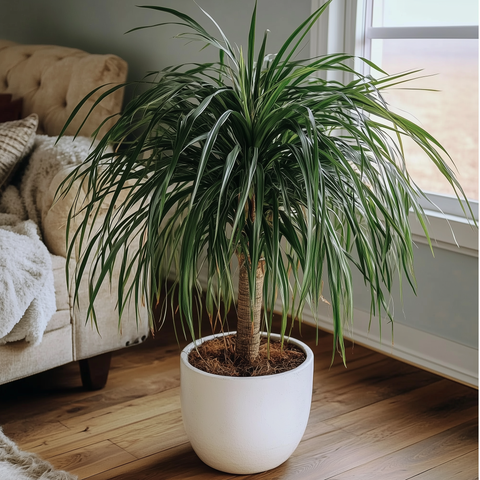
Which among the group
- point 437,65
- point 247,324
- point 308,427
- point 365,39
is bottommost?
point 308,427

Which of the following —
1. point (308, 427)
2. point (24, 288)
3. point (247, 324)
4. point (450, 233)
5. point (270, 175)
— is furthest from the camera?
point (450, 233)

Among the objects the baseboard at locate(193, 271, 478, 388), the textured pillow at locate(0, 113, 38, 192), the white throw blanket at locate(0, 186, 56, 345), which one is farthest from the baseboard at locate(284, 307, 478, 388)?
the textured pillow at locate(0, 113, 38, 192)

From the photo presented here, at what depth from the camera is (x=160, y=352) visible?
2.18 meters

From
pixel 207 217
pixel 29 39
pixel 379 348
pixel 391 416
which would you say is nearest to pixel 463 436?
pixel 391 416

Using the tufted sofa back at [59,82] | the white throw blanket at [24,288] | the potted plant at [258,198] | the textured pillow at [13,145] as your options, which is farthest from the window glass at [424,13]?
the white throw blanket at [24,288]

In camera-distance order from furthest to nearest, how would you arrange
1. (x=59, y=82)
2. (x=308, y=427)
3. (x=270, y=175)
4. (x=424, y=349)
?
(x=59, y=82) < (x=424, y=349) < (x=308, y=427) < (x=270, y=175)

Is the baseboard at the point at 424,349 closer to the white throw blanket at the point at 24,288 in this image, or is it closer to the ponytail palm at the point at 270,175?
the ponytail palm at the point at 270,175

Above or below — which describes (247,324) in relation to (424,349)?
above

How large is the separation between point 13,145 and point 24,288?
59cm

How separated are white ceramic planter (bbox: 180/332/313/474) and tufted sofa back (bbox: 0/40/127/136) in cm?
122

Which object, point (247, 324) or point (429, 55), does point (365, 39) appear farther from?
point (247, 324)

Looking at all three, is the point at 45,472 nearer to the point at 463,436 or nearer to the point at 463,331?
the point at 463,436

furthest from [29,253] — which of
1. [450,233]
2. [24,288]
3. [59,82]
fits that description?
[450,233]

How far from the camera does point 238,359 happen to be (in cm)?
146
